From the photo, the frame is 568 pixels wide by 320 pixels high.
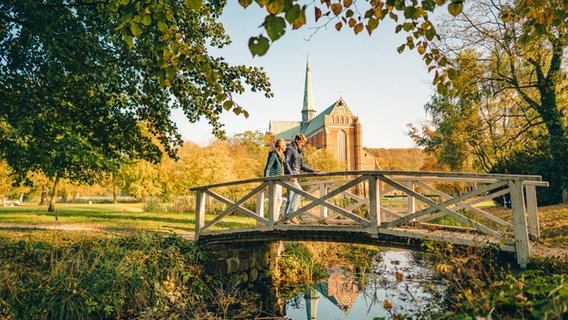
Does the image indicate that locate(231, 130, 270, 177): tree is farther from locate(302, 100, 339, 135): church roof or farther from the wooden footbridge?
the wooden footbridge

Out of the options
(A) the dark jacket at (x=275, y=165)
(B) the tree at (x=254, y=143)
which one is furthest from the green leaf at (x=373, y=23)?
(B) the tree at (x=254, y=143)

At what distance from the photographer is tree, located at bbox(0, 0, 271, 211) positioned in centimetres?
641

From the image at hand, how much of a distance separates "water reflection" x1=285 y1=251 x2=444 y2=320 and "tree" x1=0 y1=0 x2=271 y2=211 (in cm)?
444

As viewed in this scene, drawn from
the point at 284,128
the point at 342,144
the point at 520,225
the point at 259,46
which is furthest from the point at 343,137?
the point at 259,46

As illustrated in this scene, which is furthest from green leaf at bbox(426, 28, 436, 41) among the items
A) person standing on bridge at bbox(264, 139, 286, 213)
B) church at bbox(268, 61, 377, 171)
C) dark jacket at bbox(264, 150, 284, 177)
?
church at bbox(268, 61, 377, 171)

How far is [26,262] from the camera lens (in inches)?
267

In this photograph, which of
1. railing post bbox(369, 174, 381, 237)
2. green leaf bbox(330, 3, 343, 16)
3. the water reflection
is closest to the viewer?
green leaf bbox(330, 3, 343, 16)

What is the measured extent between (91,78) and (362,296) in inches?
294

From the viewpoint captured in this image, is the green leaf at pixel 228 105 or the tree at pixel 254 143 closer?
the green leaf at pixel 228 105

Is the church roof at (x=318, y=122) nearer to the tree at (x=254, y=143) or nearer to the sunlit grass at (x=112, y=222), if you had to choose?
the tree at (x=254, y=143)

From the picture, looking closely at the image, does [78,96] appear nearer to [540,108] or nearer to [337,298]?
[337,298]

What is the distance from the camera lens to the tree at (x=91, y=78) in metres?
6.41

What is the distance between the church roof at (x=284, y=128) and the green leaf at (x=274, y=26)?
7423 cm

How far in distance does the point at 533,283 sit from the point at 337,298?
5066 millimetres
